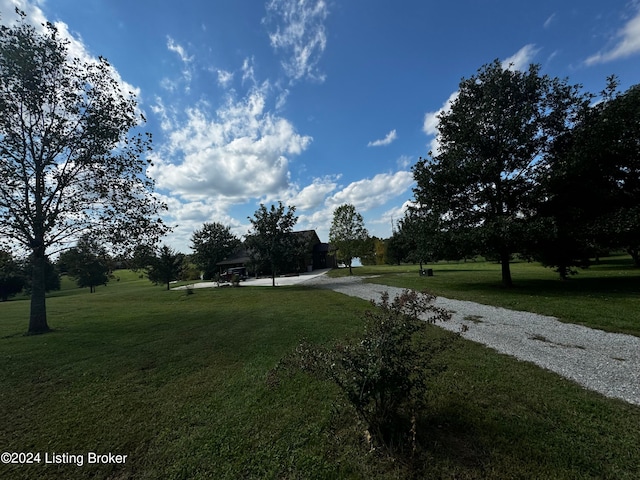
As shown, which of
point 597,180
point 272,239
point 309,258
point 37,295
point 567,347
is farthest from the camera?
point 309,258

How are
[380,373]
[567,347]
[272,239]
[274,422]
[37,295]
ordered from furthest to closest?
[272,239] < [37,295] < [567,347] < [274,422] < [380,373]

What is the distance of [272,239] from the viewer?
23.2 meters

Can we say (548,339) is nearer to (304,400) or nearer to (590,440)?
(590,440)

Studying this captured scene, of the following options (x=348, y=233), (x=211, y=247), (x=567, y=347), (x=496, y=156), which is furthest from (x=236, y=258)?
(x=567, y=347)

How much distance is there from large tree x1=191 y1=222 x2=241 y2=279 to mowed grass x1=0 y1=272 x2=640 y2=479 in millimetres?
36771

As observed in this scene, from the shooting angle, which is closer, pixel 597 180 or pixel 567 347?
pixel 567 347

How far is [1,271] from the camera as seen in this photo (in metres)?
10.3

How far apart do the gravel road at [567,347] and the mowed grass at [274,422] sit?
1.58 ft

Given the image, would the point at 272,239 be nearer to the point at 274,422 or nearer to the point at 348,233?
the point at 348,233

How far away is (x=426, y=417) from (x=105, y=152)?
13290 millimetres

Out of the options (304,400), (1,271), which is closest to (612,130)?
(304,400)

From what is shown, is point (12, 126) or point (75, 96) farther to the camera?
point (75, 96)

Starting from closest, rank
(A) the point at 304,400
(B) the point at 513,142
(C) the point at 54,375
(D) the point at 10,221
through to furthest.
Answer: (A) the point at 304,400, (C) the point at 54,375, (D) the point at 10,221, (B) the point at 513,142

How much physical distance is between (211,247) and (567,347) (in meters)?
42.9
